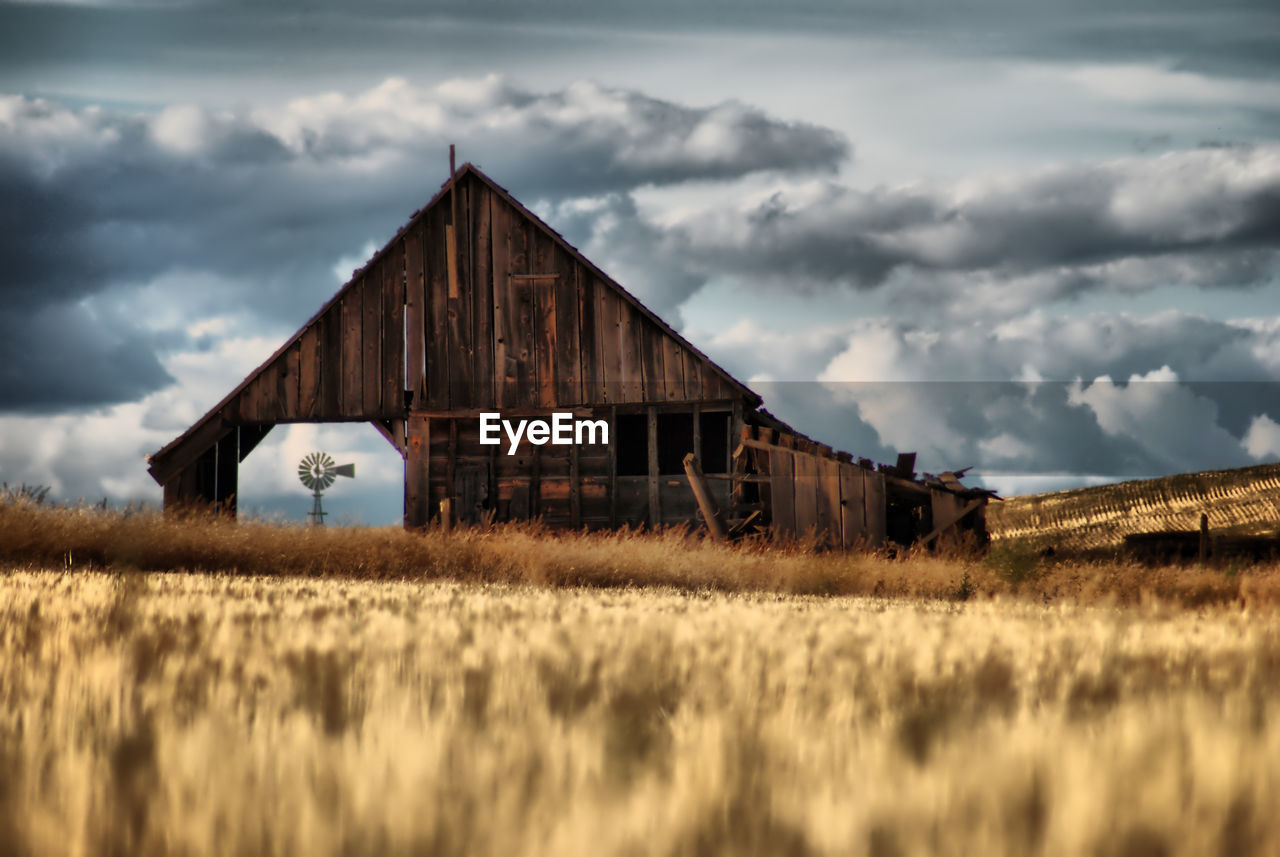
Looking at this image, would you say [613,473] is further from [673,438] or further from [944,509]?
[944,509]

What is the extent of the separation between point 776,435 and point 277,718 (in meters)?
16.9

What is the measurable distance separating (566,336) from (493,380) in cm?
169

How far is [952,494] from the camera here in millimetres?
17391

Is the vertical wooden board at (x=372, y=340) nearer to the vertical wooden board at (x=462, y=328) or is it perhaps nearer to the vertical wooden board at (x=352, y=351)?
the vertical wooden board at (x=352, y=351)

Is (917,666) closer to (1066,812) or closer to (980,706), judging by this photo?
(980,706)

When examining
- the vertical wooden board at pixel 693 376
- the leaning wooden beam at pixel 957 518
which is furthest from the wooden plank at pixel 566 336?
the leaning wooden beam at pixel 957 518

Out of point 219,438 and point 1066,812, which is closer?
point 1066,812

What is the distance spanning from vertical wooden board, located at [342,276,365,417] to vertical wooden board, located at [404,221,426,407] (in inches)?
36.6

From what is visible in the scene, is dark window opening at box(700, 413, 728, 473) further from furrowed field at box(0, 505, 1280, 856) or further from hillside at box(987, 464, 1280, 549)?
furrowed field at box(0, 505, 1280, 856)

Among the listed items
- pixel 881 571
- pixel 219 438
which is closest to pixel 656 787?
pixel 881 571

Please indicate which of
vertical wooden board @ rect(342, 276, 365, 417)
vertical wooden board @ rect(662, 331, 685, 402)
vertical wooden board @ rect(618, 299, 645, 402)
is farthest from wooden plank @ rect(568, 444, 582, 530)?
vertical wooden board @ rect(342, 276, 365, 417)

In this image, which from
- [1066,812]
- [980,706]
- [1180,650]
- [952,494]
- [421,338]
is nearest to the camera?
[1066,812]

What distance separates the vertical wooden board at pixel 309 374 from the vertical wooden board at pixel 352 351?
1.83 ft

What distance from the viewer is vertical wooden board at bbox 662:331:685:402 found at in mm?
18953
